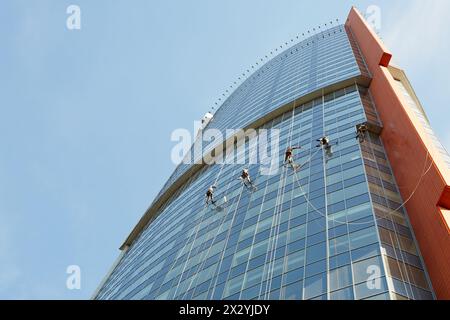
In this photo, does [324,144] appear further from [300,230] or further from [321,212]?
[300,230]

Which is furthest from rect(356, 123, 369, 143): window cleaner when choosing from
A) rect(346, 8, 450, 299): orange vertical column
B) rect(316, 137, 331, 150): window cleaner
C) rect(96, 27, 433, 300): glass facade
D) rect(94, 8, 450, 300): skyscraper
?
rect(316, 137, 331, 150): window cleaner

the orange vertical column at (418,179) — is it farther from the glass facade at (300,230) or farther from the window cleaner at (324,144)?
the window cleaner at (324,144)

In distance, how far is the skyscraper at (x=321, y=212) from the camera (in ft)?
68.6

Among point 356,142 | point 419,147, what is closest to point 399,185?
point 419,147

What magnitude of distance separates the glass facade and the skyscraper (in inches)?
3.0

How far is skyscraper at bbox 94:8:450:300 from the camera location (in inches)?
824

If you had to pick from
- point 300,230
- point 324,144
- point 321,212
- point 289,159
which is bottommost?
point 300,230

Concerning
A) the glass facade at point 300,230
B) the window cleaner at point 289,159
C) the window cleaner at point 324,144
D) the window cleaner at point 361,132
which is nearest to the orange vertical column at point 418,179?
the glass facade at point 300,230

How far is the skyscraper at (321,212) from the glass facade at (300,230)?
75 millimetres

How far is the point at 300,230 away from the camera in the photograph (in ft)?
83.9

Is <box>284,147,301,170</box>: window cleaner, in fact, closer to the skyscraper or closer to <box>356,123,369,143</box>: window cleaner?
the skyscraper

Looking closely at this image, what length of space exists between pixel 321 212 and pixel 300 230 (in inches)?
62.9

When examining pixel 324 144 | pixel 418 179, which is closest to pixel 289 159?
pixel 324 144
